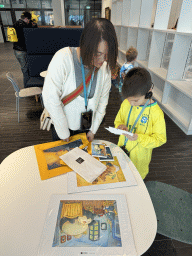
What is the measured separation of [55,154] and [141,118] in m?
0.64

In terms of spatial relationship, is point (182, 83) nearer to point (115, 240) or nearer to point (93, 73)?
point (93, 73)

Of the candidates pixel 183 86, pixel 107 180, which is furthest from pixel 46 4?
pixel 107 180

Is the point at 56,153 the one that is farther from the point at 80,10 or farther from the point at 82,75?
the point at 80,10

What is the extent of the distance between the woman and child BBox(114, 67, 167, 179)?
0.54ft

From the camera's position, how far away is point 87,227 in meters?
0.68

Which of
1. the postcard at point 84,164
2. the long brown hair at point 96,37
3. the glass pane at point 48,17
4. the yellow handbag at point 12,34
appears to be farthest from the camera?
the glass pane at point 48,17

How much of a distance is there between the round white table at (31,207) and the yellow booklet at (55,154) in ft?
0.11

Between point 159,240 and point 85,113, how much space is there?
116 centimetres

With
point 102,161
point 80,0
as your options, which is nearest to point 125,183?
point 102,161

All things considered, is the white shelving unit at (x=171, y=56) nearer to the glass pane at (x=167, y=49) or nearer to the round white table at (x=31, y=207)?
the glass pane at (x=167, y=49)

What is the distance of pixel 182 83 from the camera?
2826 mm

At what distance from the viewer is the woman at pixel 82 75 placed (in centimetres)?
81

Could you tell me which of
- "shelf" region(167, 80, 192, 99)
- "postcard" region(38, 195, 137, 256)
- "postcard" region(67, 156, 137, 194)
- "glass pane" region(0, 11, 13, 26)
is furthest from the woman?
"glass pane" region(0, 11, 13, 26)

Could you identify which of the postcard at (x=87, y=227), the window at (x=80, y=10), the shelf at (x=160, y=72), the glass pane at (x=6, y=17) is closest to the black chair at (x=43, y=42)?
the shelf at (x=160, y=72)
